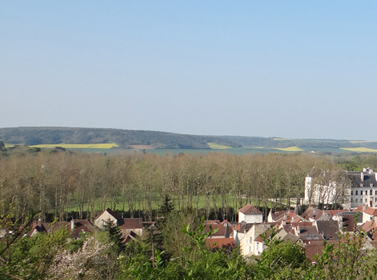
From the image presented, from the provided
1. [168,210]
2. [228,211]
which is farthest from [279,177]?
[168,210]

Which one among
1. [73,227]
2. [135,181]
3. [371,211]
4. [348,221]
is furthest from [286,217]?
[73,227]

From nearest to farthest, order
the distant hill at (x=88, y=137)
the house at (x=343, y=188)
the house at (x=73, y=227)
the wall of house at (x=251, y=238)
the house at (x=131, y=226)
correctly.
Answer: the wall of house at (x=251, y=238)
the house at (x=73, y=227)
the house at (x=131, y=226)
the house at (x=343, y=188)
the distant hill at (x=88, y=137)

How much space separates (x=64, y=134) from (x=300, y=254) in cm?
14197

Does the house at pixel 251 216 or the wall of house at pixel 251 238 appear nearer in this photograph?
the wall of house at pixel 251 238

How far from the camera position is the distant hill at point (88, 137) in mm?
141750

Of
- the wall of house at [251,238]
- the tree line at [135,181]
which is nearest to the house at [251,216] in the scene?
the tree line at [135,181]

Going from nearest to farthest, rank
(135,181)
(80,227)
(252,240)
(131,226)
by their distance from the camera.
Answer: (252,240)
(80,227)
(131,226)
(135,181)

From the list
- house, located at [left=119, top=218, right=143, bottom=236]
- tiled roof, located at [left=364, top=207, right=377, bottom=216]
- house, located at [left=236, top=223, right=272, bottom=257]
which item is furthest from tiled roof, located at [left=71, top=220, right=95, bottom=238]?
tiled roof, located at [left=364, top=207, right=377, bottom=216]

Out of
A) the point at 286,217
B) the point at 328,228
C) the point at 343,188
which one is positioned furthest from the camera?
the point at 343,188

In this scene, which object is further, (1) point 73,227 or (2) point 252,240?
(1) point 73,227

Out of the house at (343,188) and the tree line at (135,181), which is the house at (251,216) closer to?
the tree line at (135,181)

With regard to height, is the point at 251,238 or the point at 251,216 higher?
the point at 251,238

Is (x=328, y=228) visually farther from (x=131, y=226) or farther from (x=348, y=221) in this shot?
(x=131, y=226)

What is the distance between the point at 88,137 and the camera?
15475cm
